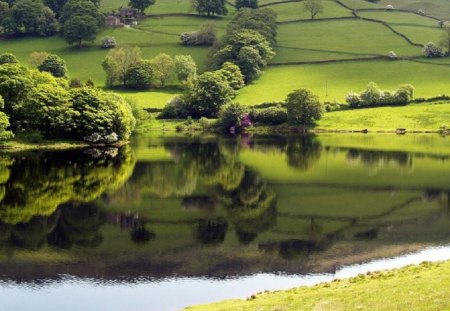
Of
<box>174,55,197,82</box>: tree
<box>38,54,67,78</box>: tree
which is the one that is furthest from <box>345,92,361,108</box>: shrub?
<box>38,54,67,78</box>: tree

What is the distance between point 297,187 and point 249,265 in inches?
1245

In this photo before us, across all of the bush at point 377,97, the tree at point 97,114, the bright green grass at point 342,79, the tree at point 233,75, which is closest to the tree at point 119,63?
the tree at point 233,75

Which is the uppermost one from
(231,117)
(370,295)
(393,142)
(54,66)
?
(54,66)

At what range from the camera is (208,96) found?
158750mm

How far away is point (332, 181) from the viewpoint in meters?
78.5

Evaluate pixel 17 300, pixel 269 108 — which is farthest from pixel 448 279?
pixel 269 108

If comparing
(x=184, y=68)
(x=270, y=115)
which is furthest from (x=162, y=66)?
(x=270, y=115)

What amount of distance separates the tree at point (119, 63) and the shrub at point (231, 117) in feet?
140

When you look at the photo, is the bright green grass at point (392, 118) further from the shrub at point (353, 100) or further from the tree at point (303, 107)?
the tree at point (303, 107)

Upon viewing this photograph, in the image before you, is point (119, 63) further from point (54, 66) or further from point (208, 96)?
point (208, 96)

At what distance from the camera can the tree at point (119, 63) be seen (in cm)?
17784

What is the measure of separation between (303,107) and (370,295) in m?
119

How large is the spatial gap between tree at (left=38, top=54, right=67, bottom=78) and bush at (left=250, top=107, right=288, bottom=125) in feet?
200

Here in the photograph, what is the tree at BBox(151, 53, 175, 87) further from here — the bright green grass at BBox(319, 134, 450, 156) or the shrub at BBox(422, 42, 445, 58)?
the shrub at BBox(422, 42, 445, 58)
